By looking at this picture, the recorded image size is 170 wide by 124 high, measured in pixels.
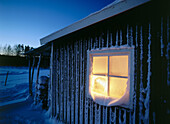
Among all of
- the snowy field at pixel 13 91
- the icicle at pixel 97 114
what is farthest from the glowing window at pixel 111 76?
the snowy field at pixel 13 91

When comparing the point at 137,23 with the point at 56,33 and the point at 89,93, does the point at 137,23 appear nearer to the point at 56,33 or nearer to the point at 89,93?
the point at 89,93

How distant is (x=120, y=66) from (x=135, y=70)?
12.7 inches

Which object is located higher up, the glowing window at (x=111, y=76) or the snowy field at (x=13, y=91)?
the glowing window at (x=111, y=76)

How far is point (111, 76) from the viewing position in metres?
1.67

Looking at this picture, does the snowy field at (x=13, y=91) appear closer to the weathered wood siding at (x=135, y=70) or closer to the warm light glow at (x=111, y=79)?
the weathered wood siding at (x=135, y=70)

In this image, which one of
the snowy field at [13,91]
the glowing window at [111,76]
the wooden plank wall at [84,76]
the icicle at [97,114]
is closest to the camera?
the wooden plank wall at [84,76]

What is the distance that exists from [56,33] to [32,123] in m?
3.06

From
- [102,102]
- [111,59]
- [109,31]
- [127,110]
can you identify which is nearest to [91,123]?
[102,102]

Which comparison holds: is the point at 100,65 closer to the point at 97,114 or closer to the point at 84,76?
the point at 84,76

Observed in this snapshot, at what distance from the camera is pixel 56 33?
8.10ft

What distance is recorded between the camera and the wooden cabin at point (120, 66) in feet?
3.99

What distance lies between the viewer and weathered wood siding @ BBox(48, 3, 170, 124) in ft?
3.96

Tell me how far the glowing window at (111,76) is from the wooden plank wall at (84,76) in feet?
0.35

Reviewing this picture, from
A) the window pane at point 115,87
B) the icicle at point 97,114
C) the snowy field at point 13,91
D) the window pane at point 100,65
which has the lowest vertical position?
the snowy field at point 13,91
